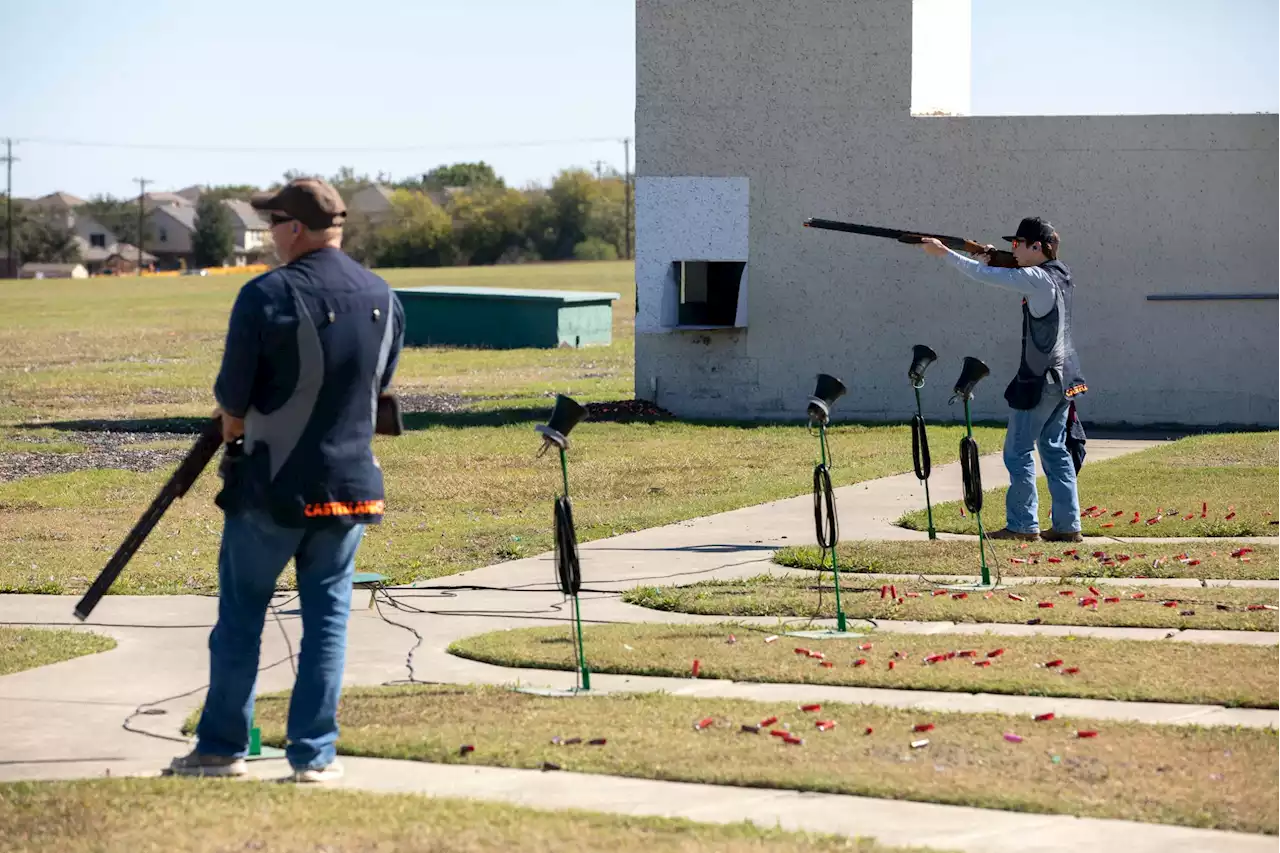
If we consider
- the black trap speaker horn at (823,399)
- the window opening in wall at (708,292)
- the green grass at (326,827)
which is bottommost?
the green grass at (326,827)

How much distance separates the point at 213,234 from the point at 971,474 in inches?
5579

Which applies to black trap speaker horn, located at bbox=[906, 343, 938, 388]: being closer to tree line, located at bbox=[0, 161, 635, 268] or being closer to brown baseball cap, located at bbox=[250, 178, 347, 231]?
brown baseball cap, located at bbox=[250, 178, 347, 231]

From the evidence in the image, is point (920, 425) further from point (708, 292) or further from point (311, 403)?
point (708, 292)

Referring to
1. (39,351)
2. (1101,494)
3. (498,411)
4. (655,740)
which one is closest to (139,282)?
(39,351)

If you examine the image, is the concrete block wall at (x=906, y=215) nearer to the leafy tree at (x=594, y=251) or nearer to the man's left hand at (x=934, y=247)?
the man's left hand at (x=934, y=247)

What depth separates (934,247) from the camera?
1207 cm

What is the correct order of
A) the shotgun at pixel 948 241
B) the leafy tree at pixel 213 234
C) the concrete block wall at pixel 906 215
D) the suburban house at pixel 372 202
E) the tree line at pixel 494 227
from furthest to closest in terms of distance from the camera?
the leafy tree at pixel 213 234, the suburban house at pixel 372 202, the tree line at pixel 494 227, the concrete block wall at pixel 906 215, the shotgun at pixel 948 241

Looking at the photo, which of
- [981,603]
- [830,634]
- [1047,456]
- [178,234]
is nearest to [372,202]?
[178,234]

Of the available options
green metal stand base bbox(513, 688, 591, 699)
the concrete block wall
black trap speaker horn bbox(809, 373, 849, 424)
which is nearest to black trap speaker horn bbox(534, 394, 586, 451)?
green metal stand base bbox(513, 688, 591, 699)

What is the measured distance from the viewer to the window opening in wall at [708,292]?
74.3ft

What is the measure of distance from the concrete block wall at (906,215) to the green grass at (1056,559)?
978 centimetres

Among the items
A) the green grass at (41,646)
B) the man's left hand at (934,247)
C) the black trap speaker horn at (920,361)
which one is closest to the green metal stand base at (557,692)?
the green grass at (41,646)

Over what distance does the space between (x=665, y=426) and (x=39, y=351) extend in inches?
882

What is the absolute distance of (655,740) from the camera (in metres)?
6.59
